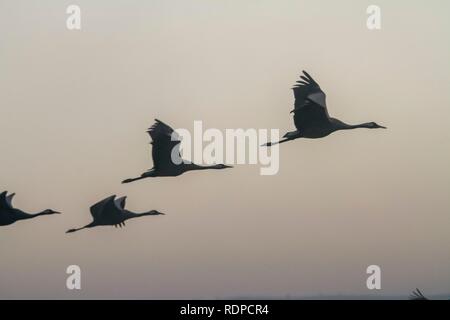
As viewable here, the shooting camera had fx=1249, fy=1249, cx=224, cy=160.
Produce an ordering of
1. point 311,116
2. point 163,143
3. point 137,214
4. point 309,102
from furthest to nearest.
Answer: point 137,214 < point 163,143 < point 311,116 < point 309,102

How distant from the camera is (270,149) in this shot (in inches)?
359

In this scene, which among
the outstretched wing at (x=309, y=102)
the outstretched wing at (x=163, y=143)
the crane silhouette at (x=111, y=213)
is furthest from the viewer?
the crane silhouette at (x=111, y=213)

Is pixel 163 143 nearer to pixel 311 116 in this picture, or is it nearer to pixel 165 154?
→ pixel 165 154

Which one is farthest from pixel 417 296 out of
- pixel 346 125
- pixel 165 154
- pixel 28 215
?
pixel 28 215

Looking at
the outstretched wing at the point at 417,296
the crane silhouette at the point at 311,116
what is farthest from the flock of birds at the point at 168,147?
the outstretched wing at the point at 417,296

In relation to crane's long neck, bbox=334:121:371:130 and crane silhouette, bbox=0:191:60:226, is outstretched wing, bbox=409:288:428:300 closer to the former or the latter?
crane's long neck, bbox=334:121:371:130

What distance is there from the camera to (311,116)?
889 cm

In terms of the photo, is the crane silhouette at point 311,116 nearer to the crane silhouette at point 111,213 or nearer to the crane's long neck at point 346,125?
the crane's long neck at point 346,125

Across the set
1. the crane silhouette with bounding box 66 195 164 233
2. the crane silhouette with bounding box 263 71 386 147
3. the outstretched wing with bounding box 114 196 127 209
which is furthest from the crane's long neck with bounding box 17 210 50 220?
the crane silhouette with bounding box 263 71 386 147

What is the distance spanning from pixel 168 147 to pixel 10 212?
1244 millimetres

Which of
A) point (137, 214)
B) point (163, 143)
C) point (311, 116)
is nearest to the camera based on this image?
point (311, 116)

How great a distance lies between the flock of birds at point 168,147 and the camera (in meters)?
8.81

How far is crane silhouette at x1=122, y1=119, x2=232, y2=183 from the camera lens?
29.3ft
